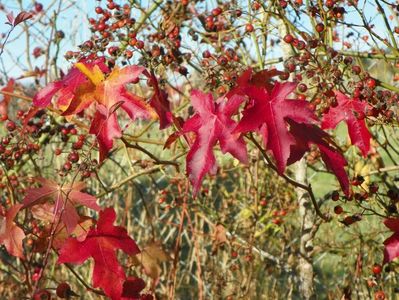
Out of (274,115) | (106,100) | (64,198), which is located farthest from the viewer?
(64,198)

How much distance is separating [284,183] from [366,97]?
1.99m

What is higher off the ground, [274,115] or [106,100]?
[106,100]

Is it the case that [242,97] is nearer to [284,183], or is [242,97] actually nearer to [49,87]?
[49,87]

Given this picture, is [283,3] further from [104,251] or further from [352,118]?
[104,251]

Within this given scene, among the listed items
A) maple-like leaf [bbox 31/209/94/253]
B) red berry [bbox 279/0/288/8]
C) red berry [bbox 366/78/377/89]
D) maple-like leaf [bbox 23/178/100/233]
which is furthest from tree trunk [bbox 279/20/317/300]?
maple-like leaf [bbox 23/178/100/233]

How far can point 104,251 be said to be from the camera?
6.13 ft

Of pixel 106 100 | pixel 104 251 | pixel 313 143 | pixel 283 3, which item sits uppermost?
pixel 283 3

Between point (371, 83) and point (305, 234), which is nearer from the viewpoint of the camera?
point (371, 83)

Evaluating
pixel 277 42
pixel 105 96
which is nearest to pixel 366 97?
pixel 105 96

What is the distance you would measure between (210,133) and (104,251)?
22.1 inches

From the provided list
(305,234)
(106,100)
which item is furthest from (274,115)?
(305,234)

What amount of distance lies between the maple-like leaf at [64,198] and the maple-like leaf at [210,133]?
41 cm

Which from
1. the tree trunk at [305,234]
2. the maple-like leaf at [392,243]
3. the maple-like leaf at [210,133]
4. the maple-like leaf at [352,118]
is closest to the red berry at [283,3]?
the maple-like leaf at [352,118]

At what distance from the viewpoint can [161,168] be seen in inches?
97.4
